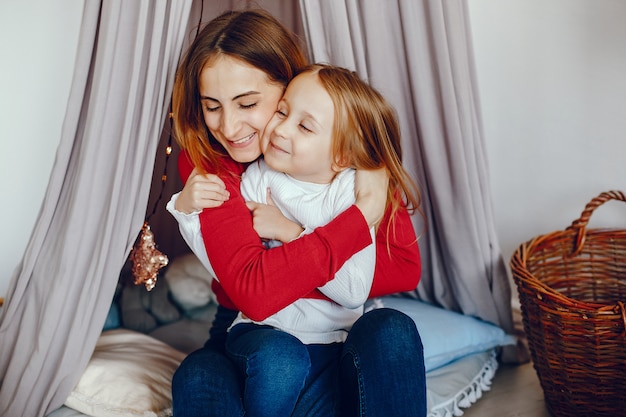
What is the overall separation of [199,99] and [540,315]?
3.35 ft

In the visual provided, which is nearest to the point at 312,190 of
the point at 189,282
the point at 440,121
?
the point at 440,121

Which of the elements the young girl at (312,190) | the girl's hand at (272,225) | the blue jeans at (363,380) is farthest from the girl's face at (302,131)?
the blue jeans at (363,380)

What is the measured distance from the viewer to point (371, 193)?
5.46 ft

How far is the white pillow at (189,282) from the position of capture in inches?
94.8

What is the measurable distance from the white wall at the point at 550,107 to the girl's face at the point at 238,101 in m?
1.13

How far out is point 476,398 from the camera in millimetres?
2035

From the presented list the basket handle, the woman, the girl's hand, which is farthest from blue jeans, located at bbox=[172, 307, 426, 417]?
the basket handle

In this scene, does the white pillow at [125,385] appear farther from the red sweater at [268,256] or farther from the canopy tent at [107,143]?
the red sweater at [268,256]

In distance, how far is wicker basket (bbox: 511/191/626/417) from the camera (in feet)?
5.85

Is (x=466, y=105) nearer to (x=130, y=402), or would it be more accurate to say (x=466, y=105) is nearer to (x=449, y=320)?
(x=449, y=320)

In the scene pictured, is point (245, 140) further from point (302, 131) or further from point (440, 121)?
point (440, 121)

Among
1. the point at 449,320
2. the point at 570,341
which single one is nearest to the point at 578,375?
the point at 570,341

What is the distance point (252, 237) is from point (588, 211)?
1.06 m

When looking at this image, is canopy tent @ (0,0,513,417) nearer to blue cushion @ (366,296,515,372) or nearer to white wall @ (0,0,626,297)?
white wall @ (0,0,626,297)
